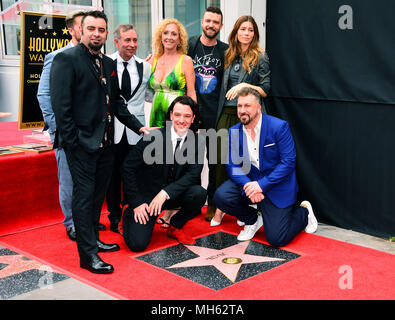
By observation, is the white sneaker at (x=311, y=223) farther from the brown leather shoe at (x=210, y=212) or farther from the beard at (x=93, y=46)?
the beard at (x=93, y=46)

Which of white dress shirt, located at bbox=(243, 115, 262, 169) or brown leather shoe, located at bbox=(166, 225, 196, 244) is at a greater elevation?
white dress shirt, located at bbox=(243, 115, 262, 169)

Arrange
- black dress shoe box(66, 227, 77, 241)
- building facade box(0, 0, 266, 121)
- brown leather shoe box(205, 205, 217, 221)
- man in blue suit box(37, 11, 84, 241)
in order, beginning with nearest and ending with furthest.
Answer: man in blue suit box(37, 11, 84, 241)
black dress shoe box(66, 227, 77, 241)
brown leather shoe box(205, 205, 217, 221)
building facade box(0, 0, 266, 121)

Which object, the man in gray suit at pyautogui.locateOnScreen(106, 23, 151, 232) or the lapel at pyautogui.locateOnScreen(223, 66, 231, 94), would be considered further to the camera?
the lapel at pyautogui.locateOnScreen(223, 66, 231, 94)

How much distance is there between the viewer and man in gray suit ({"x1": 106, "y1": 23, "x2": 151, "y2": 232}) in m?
3.33

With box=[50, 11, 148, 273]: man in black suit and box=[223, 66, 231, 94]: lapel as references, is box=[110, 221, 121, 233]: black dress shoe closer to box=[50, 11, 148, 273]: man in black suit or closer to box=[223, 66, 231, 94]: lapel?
box=[50, 11, 148, 273]: man in black suit

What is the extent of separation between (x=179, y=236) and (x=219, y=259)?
44 cm

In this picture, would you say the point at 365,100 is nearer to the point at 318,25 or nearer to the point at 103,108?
the point at 318,25

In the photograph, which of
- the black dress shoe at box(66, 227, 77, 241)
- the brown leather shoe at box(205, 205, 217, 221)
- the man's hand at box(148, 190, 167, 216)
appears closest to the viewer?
the man's hand at box(148, 190, 167, 216)

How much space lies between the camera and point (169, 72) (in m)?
3.57

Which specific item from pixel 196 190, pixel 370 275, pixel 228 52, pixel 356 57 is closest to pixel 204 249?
pixel 196 190

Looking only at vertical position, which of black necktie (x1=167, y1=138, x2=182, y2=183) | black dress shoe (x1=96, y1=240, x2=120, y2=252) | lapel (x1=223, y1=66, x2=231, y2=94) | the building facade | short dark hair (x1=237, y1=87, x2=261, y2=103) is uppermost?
the building facade

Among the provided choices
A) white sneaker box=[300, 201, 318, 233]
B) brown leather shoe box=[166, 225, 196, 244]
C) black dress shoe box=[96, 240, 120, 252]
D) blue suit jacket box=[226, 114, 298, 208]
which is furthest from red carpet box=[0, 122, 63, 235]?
white sneaker box=[300, 201, 318, 233]

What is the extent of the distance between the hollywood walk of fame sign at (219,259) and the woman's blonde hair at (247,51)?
4.40 feet

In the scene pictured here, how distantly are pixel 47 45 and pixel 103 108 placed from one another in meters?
1.76
